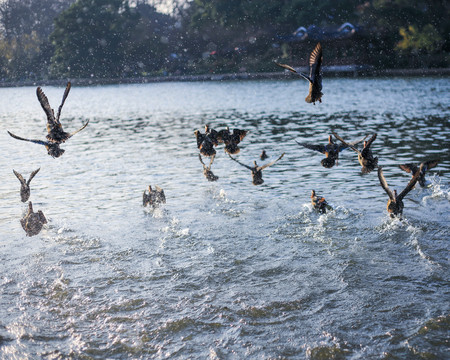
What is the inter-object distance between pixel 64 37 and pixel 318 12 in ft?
138

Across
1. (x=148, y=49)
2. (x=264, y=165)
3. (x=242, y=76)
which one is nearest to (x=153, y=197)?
(x=264, y=165)

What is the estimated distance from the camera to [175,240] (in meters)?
10.5

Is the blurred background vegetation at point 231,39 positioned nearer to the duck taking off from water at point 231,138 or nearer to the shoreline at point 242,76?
the shoreline at point 242,76

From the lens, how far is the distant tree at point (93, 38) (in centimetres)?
8425

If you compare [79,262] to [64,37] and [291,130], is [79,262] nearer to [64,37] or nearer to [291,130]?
[291,130]

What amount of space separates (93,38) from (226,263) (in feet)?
269

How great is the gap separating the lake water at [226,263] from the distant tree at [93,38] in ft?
A: 226

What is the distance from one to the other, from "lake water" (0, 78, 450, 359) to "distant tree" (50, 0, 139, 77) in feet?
226

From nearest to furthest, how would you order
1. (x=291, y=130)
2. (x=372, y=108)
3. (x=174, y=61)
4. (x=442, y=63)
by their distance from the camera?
(x=291, y=130) < (x=372, y=108) < (x=442, y=63) < (x=174, y=61)

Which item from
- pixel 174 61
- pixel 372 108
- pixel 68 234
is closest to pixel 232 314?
pixel 68 234

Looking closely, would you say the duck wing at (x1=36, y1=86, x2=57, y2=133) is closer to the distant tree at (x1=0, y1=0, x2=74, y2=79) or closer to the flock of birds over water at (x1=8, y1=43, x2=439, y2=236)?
the flock of birds over water at (x1=8, y1=43, x2=439, y2=236)

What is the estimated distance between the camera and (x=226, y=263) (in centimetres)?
916

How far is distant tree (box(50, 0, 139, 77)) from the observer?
276 ft

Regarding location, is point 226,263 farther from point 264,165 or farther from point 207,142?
point 264,165
